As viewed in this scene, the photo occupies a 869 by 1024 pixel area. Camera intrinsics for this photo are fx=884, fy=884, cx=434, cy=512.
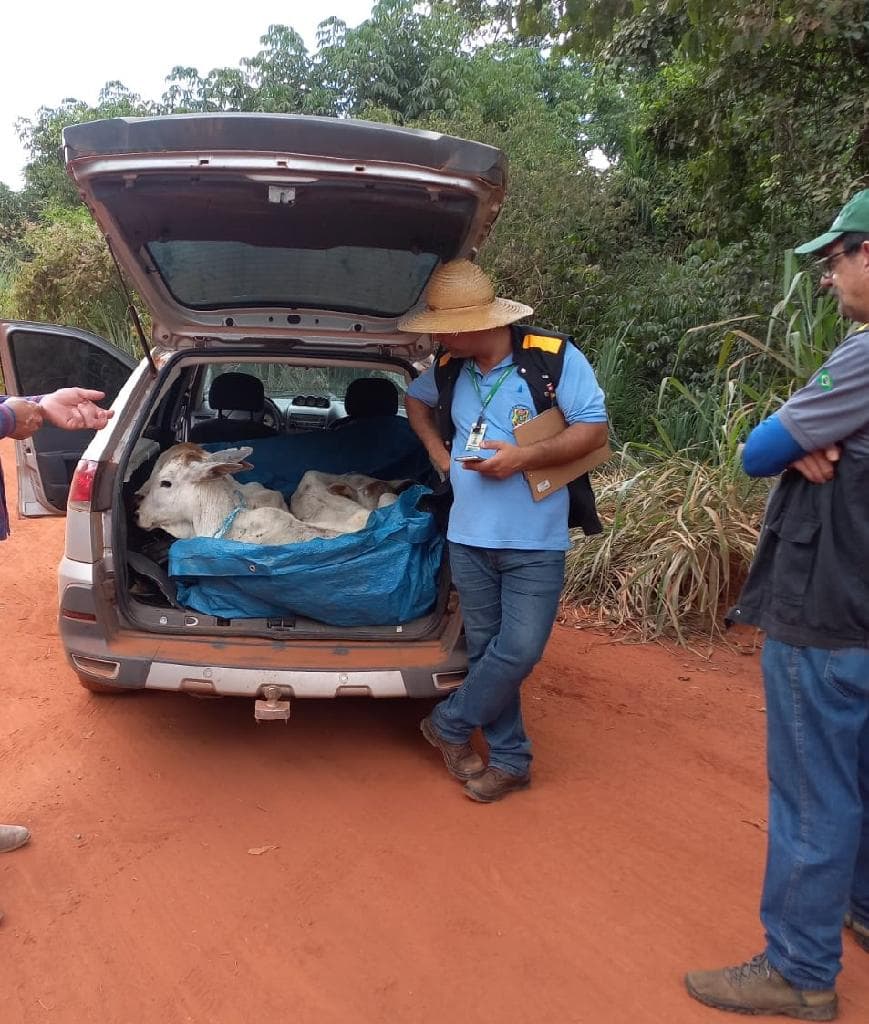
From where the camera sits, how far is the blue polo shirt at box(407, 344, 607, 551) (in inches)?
121

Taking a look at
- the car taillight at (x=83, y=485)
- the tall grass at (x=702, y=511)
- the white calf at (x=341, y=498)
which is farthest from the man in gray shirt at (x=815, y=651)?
the tall grass at (x=702, y=511)

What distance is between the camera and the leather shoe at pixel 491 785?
3.30 meters

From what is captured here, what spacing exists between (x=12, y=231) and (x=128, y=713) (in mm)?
19681

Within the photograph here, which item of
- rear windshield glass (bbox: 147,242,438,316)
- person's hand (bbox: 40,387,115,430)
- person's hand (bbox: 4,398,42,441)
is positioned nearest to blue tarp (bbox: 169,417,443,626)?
person's hand (bbox: 40,387,115,430)

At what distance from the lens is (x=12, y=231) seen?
20.3 meters

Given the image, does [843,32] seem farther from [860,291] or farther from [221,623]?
[221,623]

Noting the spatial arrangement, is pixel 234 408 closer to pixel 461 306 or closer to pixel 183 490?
pixel 183 490

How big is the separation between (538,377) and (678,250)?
8.28 metres

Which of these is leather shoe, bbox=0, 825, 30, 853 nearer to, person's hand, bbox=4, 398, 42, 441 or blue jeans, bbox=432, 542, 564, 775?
person's hand, bbox=4, 398, 42, 441

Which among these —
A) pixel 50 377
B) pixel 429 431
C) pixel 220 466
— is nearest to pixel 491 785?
pixel 429 431

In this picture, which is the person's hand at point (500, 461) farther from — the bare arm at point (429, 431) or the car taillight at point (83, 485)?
the car taillight at point (83, 485)

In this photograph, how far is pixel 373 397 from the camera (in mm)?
4871

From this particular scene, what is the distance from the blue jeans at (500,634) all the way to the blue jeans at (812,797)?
97 cm

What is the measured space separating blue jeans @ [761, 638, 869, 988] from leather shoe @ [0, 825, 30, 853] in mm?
2370
